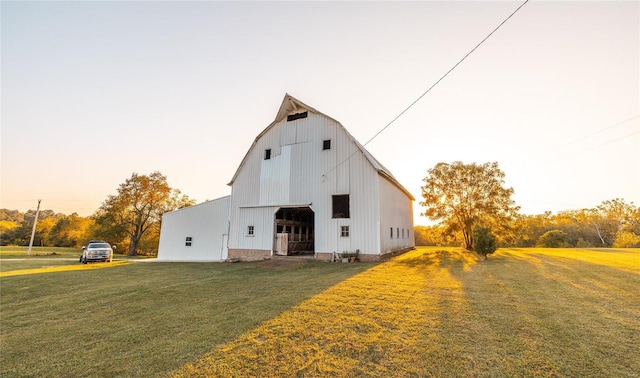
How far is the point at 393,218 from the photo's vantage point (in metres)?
19.7

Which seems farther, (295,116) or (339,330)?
(295,116)

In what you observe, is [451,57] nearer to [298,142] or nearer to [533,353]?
Result: [533,353]

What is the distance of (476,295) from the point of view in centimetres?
694

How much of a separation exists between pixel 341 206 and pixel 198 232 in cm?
1282

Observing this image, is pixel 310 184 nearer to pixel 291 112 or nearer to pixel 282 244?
pixel 282 244

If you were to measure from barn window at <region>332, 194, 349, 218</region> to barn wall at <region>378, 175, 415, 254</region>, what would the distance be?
213 centimetres

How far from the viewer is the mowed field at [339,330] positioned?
140 inches

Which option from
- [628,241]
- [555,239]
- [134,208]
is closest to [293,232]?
[134,208]

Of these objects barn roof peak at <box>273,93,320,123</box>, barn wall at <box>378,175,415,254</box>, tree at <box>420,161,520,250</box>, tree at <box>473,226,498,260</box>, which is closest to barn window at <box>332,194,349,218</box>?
barn wall at <box>378,175,415,254</box>

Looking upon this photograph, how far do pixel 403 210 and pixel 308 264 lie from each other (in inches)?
488

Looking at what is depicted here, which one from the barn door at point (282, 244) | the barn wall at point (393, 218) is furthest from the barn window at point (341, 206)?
the barn door at point (282, 244)

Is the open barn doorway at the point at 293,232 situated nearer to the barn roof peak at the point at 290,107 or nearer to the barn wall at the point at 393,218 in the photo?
the barn wall at the point at 393,218

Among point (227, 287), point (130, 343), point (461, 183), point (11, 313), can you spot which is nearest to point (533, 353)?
point (130, 343)

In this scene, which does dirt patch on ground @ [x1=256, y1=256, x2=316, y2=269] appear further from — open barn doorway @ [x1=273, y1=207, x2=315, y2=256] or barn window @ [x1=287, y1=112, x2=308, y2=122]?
barn window @ [x1=287, y1=112, x2=308, y2=122]
